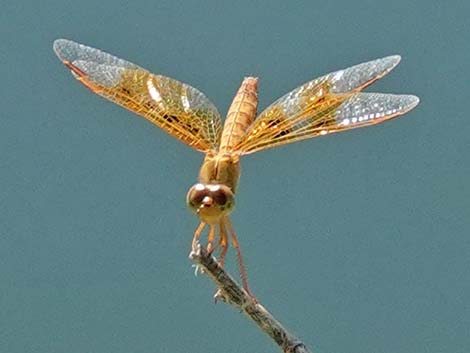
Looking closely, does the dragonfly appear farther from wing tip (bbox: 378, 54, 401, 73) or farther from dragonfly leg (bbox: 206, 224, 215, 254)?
A: dragonfly leg (bbox: 206, 224, 215, 254)

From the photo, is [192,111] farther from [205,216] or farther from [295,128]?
[205,216]

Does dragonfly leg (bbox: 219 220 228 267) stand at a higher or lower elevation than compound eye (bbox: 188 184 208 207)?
lower

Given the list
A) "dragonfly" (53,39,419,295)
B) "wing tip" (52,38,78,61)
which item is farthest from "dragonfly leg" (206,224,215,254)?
"wing tip" (52,38,78,61)

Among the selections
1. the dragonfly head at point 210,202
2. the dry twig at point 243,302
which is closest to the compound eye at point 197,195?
the dragonfly head at point 210,202

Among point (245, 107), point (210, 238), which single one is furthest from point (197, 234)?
point (245, 107)

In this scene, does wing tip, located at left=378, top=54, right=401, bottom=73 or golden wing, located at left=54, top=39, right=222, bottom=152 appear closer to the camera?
golden wing, located at left=54, top=39, right=222, bottom=152

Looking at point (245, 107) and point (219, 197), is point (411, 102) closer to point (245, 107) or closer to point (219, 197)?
point (245, 107)
